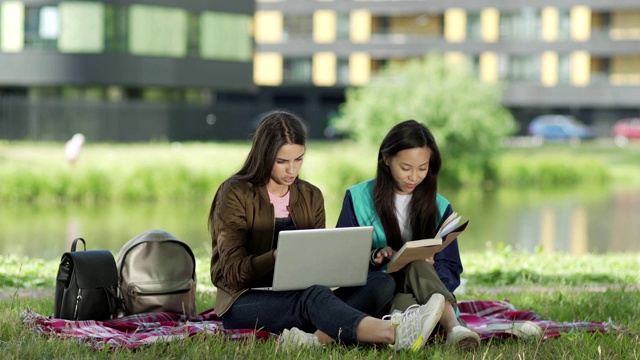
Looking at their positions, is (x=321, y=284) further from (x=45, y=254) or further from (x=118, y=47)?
(x=118, y=47)

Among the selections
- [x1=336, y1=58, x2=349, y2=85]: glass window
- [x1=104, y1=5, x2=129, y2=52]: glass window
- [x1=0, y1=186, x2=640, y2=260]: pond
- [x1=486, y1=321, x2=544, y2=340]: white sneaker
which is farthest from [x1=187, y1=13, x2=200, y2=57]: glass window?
[x1=486, y1=321, x2=544, y2=340]: white sneaker

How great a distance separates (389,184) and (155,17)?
99.2ft

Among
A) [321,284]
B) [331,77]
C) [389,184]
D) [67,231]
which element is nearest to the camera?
[321,284]

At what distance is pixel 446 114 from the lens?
3103 cm

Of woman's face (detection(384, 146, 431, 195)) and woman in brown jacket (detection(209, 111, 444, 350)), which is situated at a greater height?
woman's face (detection(384, 146, 431, 195))

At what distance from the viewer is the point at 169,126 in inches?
1419

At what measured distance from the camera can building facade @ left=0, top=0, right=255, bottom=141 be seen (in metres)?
34.4

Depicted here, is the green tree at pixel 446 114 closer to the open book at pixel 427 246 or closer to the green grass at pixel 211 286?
the green grass at pixel 211 286

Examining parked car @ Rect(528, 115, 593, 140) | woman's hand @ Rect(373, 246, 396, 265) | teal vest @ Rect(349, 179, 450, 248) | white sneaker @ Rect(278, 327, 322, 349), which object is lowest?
white sneaker @ Rect(278, 327, 322, 349)

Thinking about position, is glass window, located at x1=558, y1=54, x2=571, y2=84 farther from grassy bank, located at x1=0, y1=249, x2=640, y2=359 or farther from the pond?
grassy bank, located at x1=0, y1=249, x2=640, y2=359

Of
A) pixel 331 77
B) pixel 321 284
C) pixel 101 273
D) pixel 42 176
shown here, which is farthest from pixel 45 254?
pixel 331 77

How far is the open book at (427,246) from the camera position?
5.96 metres

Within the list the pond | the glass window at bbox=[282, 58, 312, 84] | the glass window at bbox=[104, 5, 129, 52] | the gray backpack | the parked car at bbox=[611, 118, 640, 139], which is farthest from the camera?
the glass window at bbox=[282, 58, 312, 84]

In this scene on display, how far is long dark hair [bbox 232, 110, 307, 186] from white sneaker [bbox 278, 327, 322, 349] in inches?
34.2
